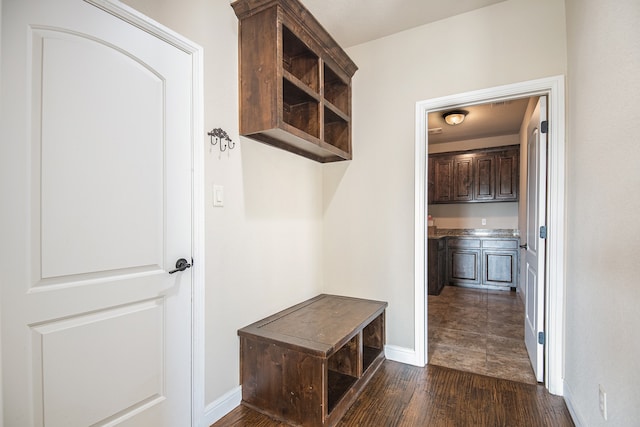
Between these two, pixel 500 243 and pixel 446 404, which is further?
pixel 500 243

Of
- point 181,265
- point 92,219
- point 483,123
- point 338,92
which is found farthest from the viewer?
point 483,123

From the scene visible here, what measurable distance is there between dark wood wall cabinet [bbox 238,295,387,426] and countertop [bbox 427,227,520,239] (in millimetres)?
3382

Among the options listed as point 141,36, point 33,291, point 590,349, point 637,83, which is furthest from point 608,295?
point 141,36

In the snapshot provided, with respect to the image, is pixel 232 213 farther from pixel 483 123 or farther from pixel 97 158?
pixel 483 123

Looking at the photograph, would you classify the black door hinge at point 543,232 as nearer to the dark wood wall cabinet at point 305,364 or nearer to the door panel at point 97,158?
the dark wood wall cabinet at point 305,364

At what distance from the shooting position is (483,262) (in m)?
5.12

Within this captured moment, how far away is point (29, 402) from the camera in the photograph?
1.10 metres

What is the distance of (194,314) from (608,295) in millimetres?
1996

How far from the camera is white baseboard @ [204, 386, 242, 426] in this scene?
1.72m

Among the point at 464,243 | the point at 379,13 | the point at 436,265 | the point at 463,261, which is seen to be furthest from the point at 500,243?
the point at 379,13

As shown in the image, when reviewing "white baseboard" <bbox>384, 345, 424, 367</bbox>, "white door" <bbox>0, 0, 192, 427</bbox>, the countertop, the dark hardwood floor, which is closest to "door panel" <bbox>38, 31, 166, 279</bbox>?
"white door" <bbox>0, 0, 192, 427</bbox>

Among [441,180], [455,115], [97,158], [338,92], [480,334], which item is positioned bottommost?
[480,334]

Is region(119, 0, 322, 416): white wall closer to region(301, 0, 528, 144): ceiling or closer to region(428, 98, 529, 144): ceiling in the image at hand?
region(301, 0, 528, 144): ceiling

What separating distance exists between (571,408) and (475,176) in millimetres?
4130
